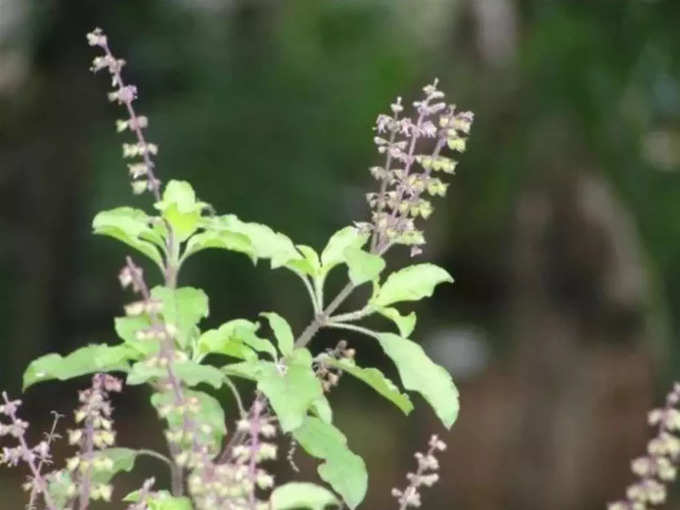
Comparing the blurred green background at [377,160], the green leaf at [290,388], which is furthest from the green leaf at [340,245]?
the blurred green background at [377,160]

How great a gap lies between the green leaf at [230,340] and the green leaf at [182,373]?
10cm

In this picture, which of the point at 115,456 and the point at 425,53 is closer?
the point at 115,456

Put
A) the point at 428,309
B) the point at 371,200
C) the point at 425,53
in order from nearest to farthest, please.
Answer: the point at 371,200, the point at 425,53, the point at 428,309

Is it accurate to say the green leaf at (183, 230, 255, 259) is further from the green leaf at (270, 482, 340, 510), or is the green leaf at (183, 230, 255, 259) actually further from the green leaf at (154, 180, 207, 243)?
the green leaf at (270, 482, 340, 510)

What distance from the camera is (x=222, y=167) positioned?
16.7 ft

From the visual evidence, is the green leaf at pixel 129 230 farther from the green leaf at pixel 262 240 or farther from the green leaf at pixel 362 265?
the green leaf at pixel 362 265

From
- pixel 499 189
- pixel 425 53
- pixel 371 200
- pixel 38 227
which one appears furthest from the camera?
pixel 38 227

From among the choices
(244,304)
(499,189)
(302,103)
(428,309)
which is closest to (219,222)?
(244,304)

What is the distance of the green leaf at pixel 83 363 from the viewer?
45.1 inches

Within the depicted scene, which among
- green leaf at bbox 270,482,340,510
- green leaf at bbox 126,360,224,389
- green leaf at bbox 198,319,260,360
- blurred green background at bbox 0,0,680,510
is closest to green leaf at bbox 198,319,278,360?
green leaf at bbox 198,319,260,360

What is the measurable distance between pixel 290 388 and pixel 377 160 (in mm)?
4934

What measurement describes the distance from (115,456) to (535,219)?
4.47 metres

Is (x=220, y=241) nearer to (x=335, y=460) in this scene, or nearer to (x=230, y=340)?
(x=230, y=340)

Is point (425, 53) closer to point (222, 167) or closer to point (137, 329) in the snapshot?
point (222, 167)
